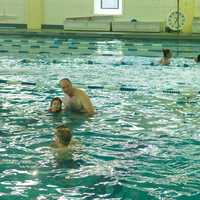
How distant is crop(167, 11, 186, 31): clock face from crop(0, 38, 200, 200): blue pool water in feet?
25.1

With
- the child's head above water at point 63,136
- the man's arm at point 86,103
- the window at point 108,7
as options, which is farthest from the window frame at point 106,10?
the child's head above water at point 63,136

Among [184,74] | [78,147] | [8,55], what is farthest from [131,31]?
[78,147]

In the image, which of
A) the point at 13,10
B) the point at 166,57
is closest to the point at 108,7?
the point at 13,10

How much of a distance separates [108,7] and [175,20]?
3314mm

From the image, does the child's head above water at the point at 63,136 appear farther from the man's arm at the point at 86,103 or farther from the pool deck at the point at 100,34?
the pool deck at the point at 100,34

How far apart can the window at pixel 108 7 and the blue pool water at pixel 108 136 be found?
9.59 metres

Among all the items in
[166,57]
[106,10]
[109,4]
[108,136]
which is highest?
[109,4]

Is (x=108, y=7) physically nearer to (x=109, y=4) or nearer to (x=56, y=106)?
(x=109, y=4)

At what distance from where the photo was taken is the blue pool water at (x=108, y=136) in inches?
193

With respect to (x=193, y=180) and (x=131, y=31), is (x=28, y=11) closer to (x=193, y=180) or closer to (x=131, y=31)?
(x=131, y=31)

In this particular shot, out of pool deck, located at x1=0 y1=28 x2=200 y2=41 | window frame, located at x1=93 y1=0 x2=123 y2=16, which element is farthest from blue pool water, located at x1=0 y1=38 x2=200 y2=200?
window frame, located at x1=93 y1=0 x2=123 y2=16

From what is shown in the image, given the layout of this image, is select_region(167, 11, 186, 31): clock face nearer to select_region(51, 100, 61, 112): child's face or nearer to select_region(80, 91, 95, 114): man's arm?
select_region(80, 91, 95, 114): man's arm

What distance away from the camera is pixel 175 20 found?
20172mm

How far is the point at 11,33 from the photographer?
20734 mm
